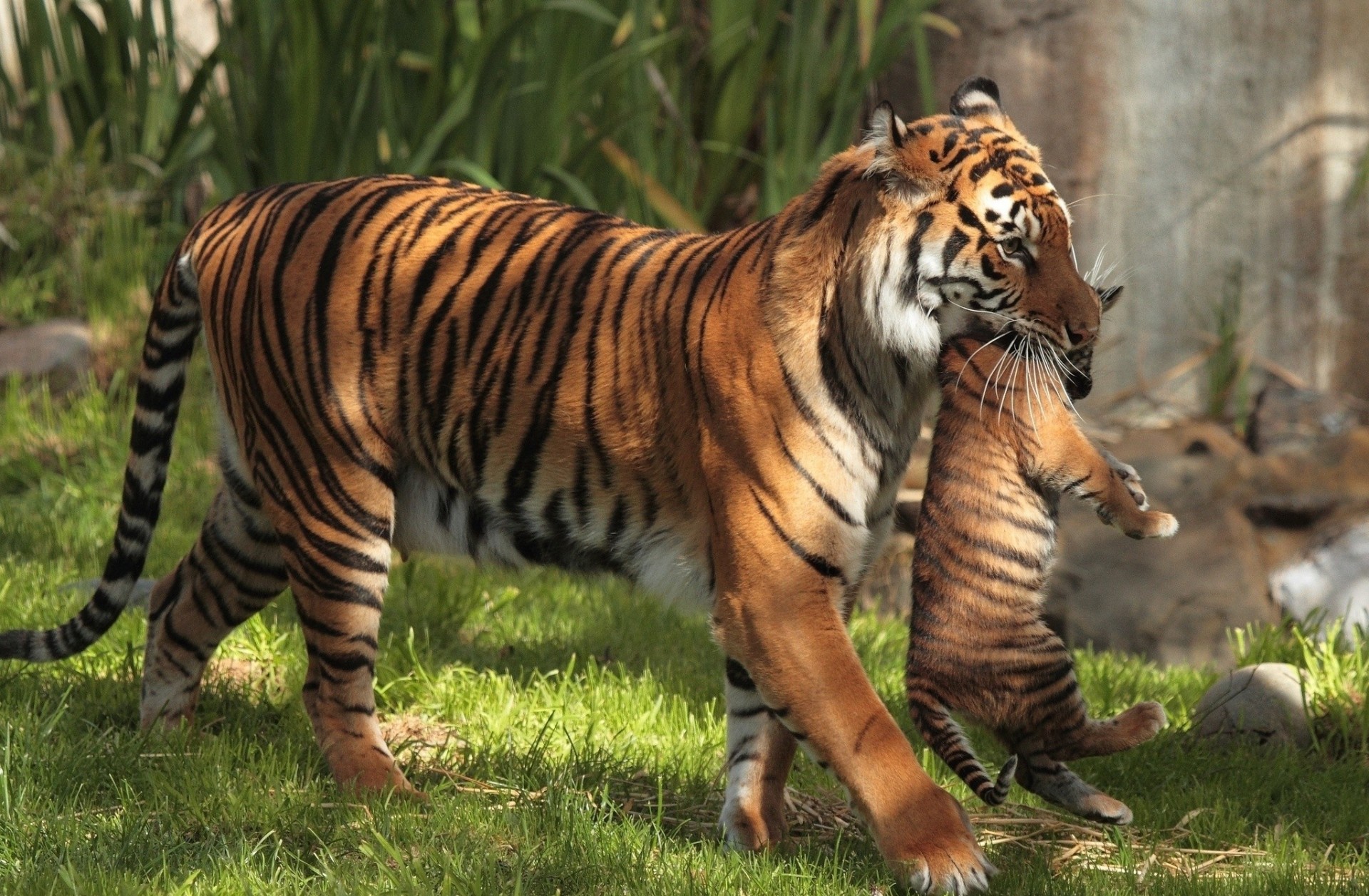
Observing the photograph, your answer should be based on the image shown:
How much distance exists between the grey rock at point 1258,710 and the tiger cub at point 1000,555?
1112 millimetres

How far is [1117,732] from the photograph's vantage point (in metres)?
3.09

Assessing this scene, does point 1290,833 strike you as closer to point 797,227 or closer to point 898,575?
point 797,227

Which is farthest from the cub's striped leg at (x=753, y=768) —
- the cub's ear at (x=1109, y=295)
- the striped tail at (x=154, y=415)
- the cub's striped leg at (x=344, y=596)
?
the striped tail at (x=154, y=415)

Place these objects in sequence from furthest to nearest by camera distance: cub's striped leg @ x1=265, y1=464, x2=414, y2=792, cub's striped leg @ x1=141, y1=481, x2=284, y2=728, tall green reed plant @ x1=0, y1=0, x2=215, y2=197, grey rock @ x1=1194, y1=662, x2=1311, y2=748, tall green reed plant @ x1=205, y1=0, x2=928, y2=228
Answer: tall green reed plant @ x1=0, y1=0, x2=215, y2=197, tall green reed plant @ x1=205, y1=0, x2=928, y2=228, grey rock @ x1=1194, y1=662, x2=1311, y2=748, cub's striped leg @ x1=141, y1=481, x2=284, y2=728, cub's striped leg @ x1=265, y1=464, x2=414, y2=792

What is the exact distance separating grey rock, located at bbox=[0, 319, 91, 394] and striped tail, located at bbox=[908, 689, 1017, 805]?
184 inches

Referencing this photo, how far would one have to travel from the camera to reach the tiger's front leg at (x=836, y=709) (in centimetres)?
295

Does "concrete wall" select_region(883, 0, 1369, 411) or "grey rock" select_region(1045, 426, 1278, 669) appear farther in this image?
"concrete wall" select_region(883, 0, 1369, 411)

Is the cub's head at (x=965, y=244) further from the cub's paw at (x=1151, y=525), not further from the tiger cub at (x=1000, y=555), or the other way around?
the cub's paw at (x=1151, y=525)

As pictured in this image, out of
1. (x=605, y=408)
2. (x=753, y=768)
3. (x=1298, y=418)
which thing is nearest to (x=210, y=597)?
(x=605, y=408)

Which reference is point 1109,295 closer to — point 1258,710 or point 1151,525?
point 1151,525

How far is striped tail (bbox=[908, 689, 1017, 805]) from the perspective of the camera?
296 centimetres

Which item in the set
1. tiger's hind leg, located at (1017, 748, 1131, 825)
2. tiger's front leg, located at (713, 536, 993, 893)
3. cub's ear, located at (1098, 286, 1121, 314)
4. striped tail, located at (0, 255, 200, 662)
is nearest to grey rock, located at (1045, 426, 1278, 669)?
tiger's hind leg, located at (1017, 748, 1131, 825)

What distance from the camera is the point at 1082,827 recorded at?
356 cm

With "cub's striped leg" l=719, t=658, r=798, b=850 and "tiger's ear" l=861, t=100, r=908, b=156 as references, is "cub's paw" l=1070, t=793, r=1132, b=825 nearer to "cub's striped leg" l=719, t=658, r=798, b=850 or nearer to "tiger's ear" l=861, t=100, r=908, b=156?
"cub's striped leg" l=719, t=658, r=798, b=850
